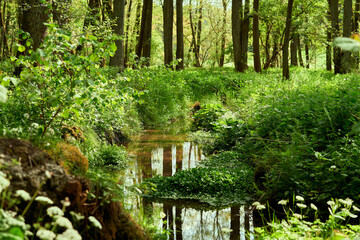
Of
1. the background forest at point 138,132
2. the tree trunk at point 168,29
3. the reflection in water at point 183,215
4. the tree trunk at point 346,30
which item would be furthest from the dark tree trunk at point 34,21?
the tree trunk at point 346,30

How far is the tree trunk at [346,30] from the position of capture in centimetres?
1933

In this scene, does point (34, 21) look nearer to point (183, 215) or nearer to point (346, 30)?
point (183, 215)

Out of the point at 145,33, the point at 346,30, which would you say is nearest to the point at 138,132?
the point at 145,33

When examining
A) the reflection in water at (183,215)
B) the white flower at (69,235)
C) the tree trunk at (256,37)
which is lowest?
the reflection in water at (183,215)

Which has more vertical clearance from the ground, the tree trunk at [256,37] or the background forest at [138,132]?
the tree trunk at [256,37]

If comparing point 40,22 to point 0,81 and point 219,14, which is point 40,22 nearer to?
point 0,81

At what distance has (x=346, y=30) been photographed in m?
19.6

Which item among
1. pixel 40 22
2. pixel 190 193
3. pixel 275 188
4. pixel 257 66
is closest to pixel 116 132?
pixel 40 22

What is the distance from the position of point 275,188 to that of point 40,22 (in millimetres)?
6848

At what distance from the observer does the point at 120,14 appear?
14.7m

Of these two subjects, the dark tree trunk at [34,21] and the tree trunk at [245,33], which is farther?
the tree trunk at [245,33]

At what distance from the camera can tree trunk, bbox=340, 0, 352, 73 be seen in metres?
19.3

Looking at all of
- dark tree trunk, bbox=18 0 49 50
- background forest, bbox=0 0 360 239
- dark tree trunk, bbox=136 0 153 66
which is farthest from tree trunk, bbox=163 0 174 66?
dark tree trunk, bbox=18 0 49 50

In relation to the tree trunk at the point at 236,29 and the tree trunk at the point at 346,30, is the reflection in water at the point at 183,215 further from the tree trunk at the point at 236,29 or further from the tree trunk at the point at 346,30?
the tree trunk at the point at 236,29
